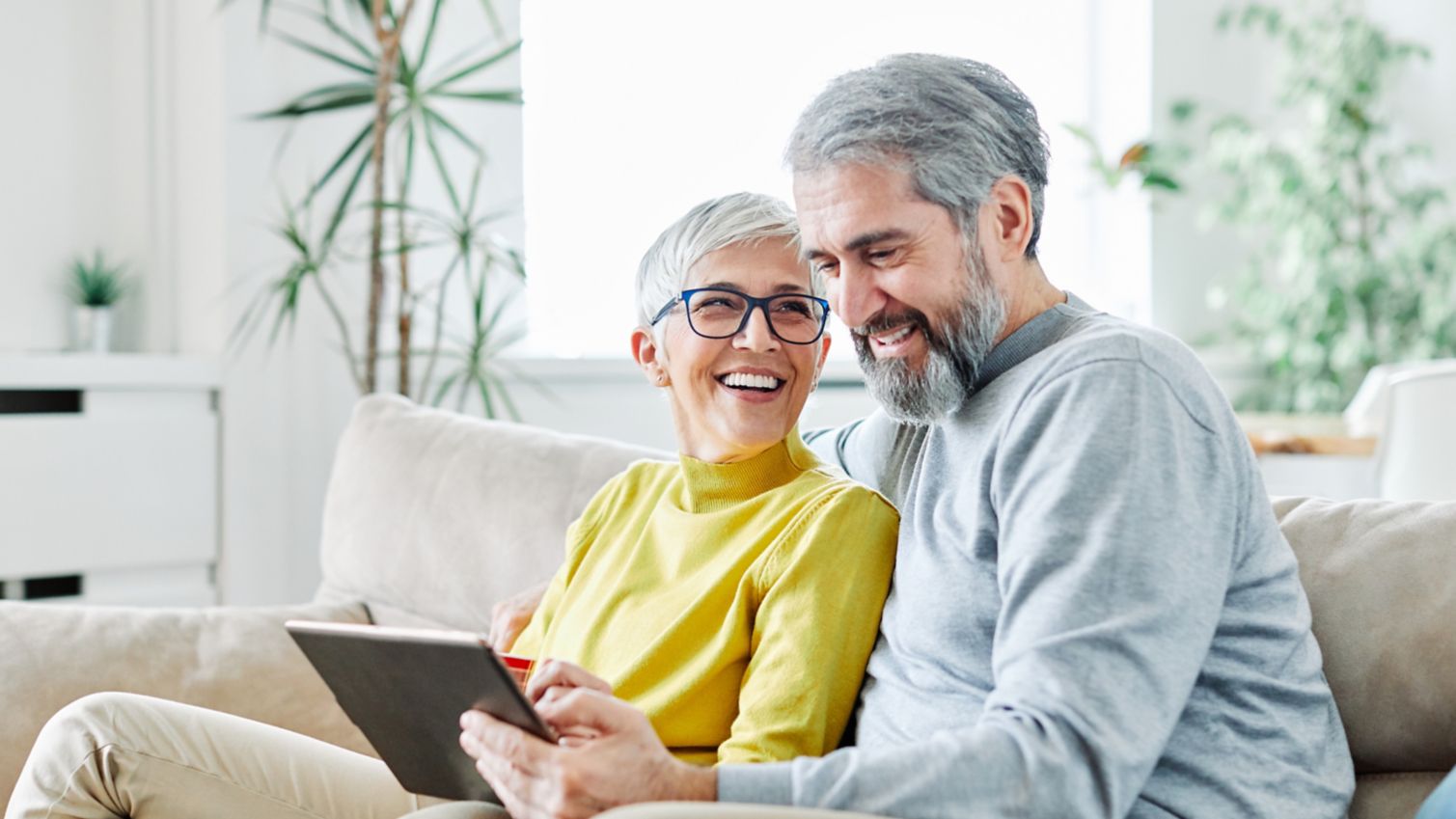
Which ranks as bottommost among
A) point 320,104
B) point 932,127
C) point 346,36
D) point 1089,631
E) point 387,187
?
point 1089,631

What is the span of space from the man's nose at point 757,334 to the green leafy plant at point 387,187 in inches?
68.8

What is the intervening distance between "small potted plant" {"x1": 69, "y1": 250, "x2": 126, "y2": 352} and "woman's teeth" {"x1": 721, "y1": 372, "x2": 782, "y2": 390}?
2.26m

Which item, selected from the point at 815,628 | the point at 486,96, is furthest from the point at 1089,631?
the point at 486,96

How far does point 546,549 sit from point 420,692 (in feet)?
2.43

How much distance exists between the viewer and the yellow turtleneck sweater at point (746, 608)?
1.32 m

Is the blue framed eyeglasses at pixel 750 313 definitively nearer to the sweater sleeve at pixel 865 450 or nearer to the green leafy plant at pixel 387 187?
the sweater sleeve at pixel 865 450

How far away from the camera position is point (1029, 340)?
1.34m

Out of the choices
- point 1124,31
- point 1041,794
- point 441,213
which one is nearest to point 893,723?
point 1041,794

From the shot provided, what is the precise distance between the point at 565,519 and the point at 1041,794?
1.05m

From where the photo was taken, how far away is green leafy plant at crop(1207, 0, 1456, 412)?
4621 mm

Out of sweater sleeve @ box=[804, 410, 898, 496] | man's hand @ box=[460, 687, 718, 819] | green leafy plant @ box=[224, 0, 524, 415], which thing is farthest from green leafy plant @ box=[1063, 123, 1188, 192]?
man's hand @ box=[460, 687, 718, 819]

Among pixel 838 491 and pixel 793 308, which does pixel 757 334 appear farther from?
pixel 838 491

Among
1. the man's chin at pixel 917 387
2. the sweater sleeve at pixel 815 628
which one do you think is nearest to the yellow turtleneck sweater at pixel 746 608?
the sweater sleeve at pixel 815 628

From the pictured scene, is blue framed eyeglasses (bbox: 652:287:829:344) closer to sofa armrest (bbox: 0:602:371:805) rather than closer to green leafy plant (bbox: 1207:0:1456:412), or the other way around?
sofa armrest (bbox: 0:602:371:805)
